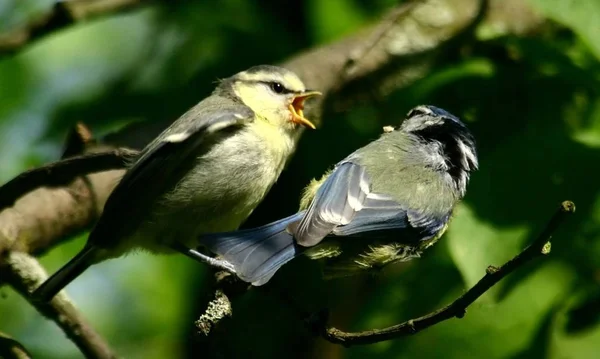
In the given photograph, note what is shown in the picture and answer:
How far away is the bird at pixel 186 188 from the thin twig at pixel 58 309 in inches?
1.3

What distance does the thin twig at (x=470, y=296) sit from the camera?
1425 millimetres

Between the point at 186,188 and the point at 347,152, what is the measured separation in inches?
31.6

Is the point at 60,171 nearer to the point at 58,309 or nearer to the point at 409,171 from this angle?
the point at 58,309

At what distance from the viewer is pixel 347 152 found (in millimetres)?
2938

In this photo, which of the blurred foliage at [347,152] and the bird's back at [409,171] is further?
the blurred foliage at [347,152]

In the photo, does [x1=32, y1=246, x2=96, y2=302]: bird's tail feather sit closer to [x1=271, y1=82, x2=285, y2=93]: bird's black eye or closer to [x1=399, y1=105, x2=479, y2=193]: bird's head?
[x1=271, y1=82, x2=285, y2=93]: bird's black eye

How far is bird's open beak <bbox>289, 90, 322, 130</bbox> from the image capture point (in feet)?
8.57

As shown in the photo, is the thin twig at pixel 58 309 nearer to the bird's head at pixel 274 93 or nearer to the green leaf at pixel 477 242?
the bird's head at pixel 274 93

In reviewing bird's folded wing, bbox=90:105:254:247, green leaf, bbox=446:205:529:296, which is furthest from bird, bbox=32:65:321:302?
green leaf, bbox=446:205:529:296

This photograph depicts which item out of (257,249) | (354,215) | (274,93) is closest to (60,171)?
(274,93)

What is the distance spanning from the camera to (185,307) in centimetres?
317

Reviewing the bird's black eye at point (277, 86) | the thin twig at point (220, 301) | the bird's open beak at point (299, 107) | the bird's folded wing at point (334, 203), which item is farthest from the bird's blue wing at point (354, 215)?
the bird's black eye at point (277, 86)

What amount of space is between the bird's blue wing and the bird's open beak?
69 cm

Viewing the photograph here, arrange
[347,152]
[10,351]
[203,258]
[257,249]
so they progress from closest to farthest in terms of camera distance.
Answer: [257,249] → [10,351] → [203,258] → [347,152]
